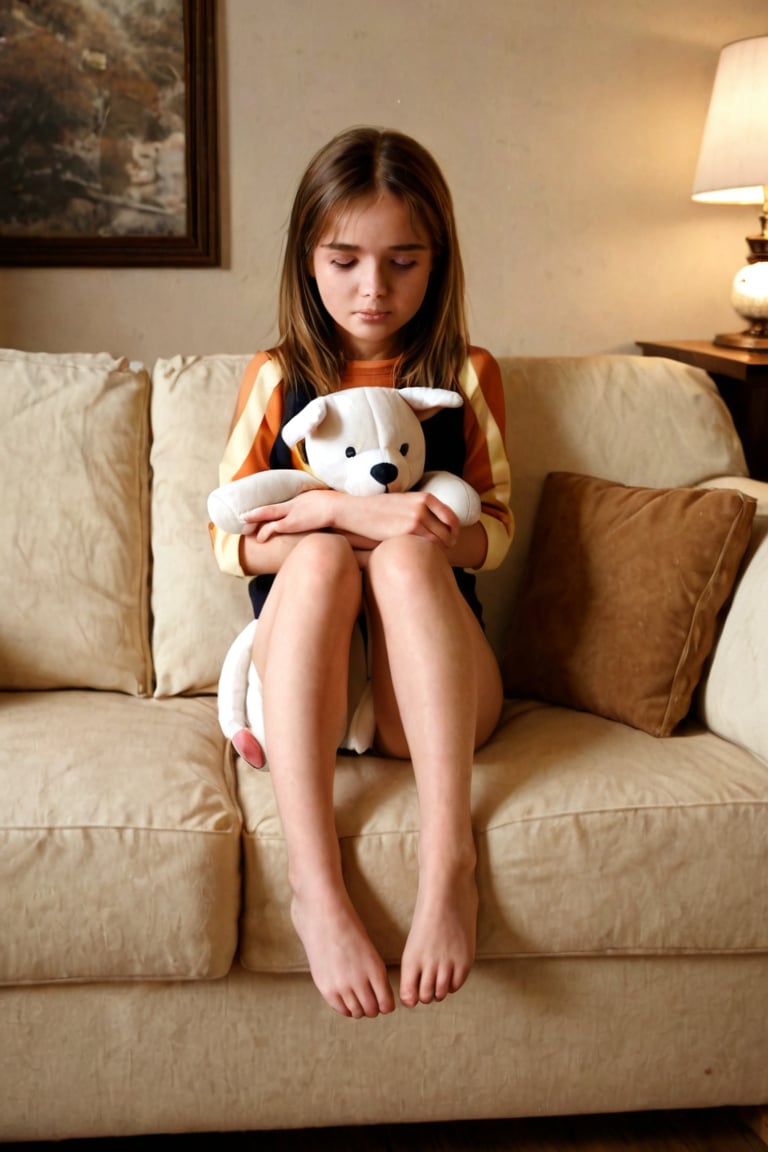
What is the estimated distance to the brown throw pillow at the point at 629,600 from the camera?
1.55m

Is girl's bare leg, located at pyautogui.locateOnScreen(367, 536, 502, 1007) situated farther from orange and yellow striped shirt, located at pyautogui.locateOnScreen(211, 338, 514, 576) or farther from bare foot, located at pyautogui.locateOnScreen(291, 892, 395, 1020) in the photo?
orange and yellow striped shirt, located at pyautogui.locateOnScreen(211, 338, 514, 576)

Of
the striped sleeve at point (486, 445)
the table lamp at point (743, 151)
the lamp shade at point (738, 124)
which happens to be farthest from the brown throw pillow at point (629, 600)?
the lamp shade at point (738, 124)

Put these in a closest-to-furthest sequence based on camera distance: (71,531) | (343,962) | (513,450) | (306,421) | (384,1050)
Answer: (343,962)
(384,1050)
(306,421)
(71,531)
(513,450)

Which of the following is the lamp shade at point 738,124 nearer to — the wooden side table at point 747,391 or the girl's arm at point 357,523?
the wooden side table at point 747,391

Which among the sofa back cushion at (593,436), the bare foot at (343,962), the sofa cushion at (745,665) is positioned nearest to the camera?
the bare foot at (343,962)

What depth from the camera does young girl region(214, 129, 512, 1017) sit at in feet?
4.00

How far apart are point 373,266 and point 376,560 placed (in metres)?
0.41

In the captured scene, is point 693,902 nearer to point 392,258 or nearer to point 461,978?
point 461,978

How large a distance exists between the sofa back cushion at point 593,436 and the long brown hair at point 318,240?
222 mm

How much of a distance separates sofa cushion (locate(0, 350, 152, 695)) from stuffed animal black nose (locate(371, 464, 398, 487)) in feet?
1.55

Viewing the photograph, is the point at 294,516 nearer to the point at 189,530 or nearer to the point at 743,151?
the point at 189,530

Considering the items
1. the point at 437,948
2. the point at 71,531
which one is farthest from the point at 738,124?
the point at 437,948

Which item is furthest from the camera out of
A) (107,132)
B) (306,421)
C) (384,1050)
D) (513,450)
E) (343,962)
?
(107,132)

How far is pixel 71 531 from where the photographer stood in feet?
5.62
